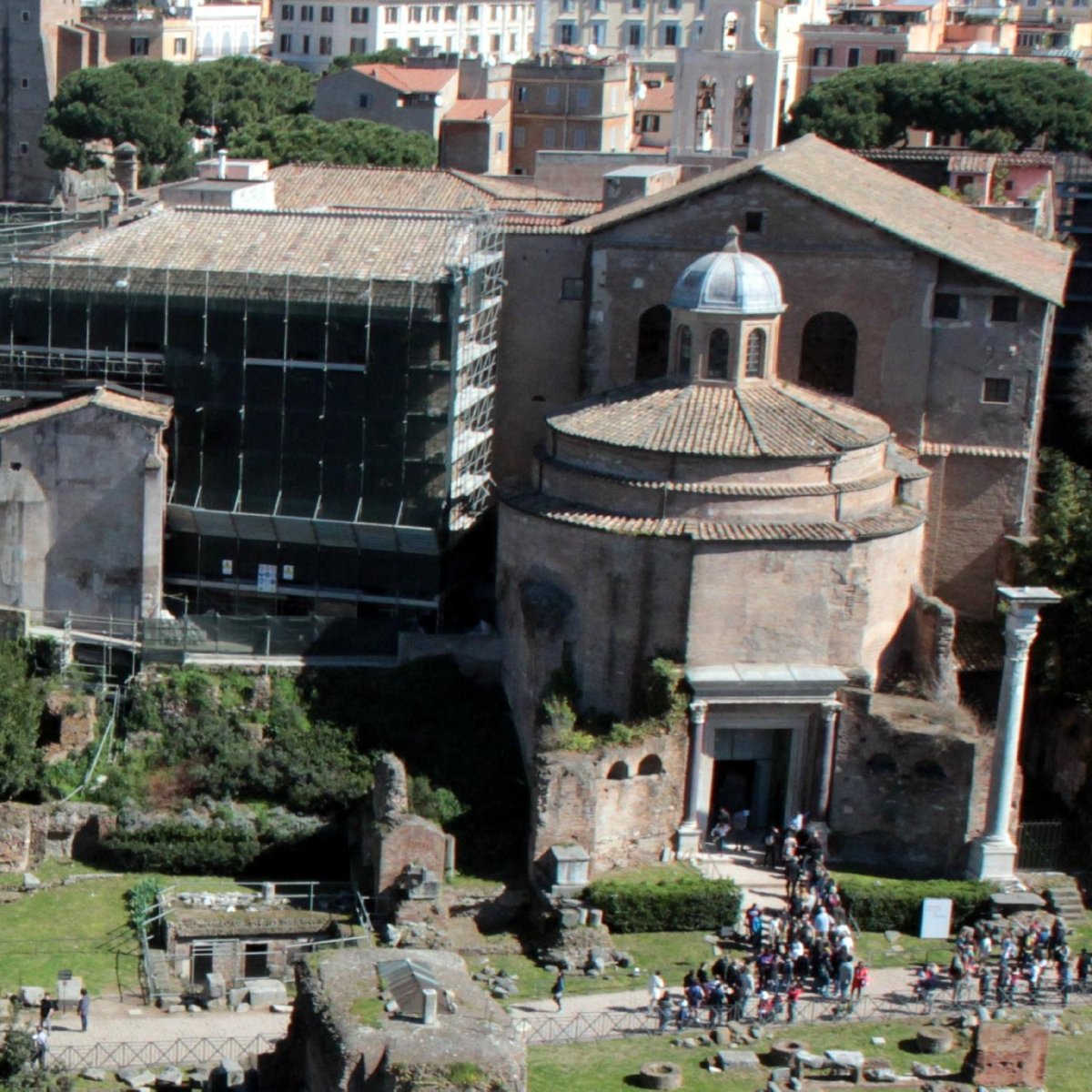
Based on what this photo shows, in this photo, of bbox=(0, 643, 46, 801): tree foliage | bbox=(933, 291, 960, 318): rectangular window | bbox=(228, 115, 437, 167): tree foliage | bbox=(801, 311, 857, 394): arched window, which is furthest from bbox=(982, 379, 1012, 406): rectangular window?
bbox=(228, 115, 437, 167): tree foliage

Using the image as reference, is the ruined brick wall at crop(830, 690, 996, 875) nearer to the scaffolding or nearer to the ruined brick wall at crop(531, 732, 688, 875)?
the ruined brick wall at crop(531, 732, 688, 875)

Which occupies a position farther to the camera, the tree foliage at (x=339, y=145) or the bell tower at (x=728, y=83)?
the tree foliage at (x=339, y=145)

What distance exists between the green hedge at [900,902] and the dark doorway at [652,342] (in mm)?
11134

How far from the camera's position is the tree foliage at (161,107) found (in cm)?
8106

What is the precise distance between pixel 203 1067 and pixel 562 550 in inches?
415

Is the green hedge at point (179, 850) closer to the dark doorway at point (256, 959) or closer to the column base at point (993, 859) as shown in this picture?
the dark doorway at point (256, 959)

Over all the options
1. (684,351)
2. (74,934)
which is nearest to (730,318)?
(684,351)

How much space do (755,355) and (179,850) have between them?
1167cm

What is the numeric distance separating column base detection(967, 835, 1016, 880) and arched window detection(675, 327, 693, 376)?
8694 mm

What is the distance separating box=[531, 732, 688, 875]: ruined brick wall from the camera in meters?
35.2

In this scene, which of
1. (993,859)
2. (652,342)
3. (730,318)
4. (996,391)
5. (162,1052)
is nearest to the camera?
(162,1052)

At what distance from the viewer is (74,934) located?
113 feet

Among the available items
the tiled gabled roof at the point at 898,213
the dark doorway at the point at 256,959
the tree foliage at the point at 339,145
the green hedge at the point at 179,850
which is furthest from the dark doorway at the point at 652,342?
the tree foliage at the point at 339,145

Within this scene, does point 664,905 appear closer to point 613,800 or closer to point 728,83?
point 613,800
